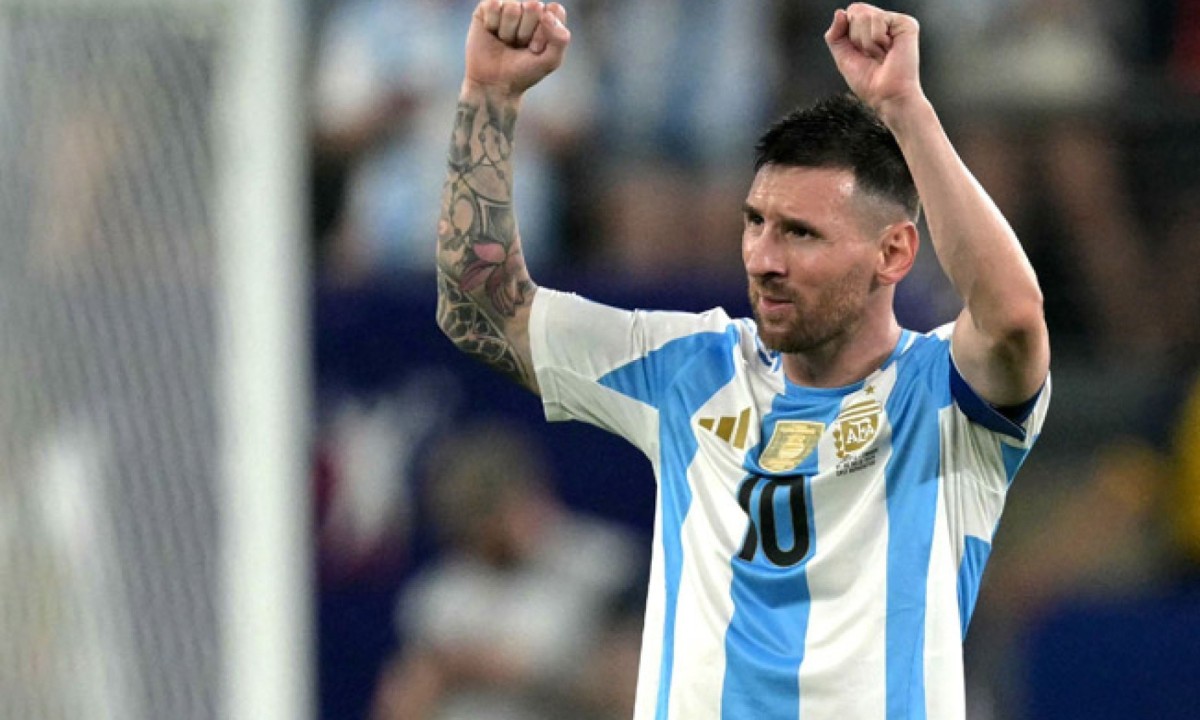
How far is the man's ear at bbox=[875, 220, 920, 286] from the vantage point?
3.85m

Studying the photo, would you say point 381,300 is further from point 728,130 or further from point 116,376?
point 728,130

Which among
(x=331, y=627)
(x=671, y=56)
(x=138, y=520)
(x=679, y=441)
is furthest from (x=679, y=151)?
(x=679, y=441)

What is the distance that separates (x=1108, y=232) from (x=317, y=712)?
369cm

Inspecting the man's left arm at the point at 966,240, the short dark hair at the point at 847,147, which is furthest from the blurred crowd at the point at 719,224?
the man's left arm at the point at 966,240

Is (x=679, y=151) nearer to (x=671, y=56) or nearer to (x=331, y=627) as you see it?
(x=671, y=56)

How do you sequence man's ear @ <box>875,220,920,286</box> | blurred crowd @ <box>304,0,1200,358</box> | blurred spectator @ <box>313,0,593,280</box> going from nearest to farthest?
man's ear @ <box>875,220,920,286</box> < blurred spectator @ <box>313,0,593,280</box> < blurred crowd @ <box>304,0,1200,358</box>

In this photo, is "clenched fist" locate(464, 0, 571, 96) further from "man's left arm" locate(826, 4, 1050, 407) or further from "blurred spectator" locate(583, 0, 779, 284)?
"blurred spectator" locate(583, 0, 779, 284)

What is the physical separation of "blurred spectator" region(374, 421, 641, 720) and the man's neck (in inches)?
131

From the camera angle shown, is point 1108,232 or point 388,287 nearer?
point 388,287

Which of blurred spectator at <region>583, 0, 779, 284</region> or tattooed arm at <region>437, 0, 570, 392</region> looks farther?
blurred spectator at <region>583, 0, 779, 284</region>

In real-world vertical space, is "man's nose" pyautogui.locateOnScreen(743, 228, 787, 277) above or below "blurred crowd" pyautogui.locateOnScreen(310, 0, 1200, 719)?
above

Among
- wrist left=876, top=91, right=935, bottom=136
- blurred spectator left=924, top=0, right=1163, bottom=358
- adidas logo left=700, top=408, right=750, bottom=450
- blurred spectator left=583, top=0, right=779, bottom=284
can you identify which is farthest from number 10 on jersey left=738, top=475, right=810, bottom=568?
blurred spectator left=924, top=0, right=1163, bottom=358

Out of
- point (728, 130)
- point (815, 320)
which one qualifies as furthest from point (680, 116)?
point (815, 320)

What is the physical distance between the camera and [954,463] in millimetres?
3742
